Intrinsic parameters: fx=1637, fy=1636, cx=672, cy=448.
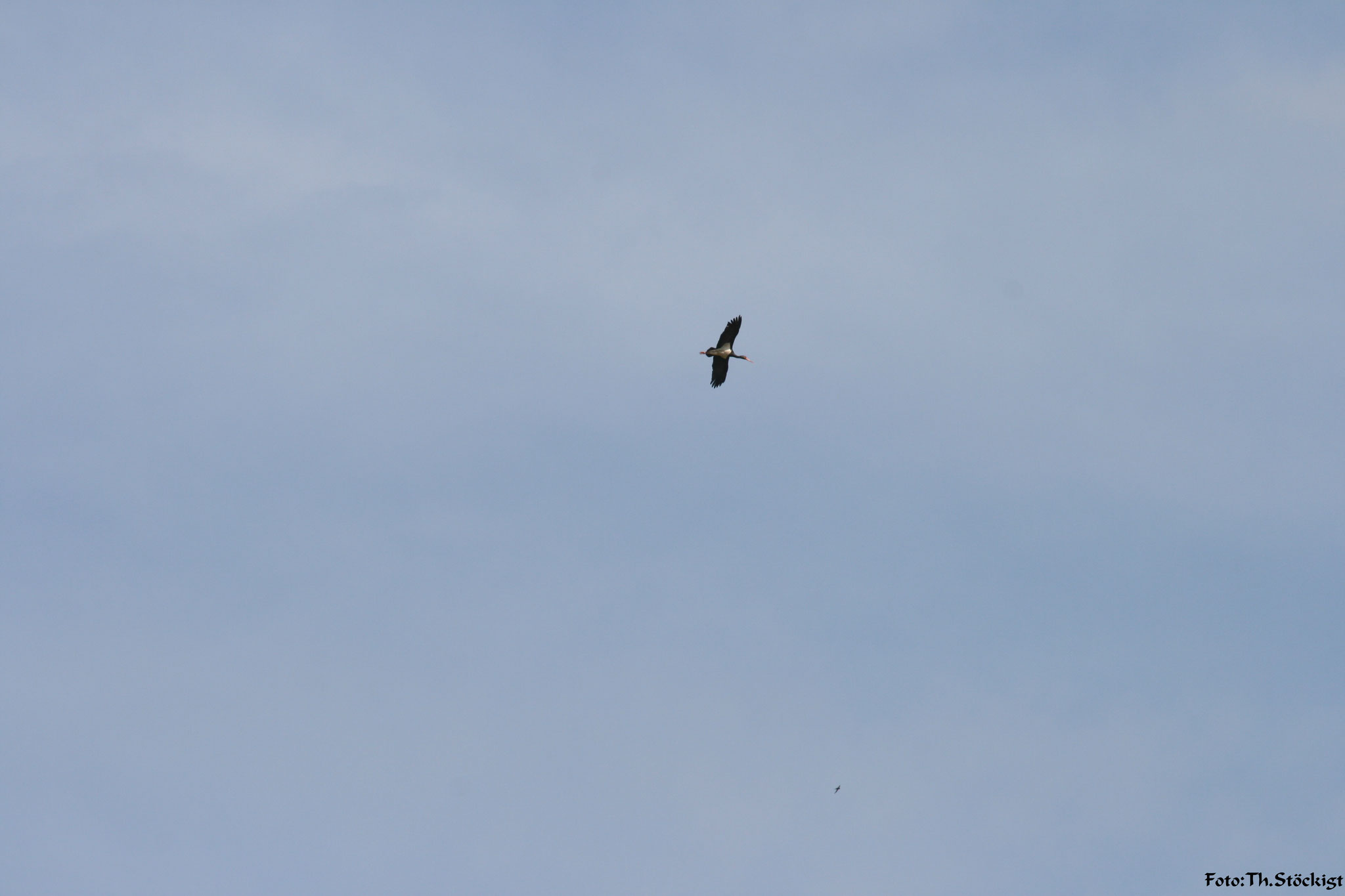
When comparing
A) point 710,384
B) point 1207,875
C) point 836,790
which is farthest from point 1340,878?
point 710,384

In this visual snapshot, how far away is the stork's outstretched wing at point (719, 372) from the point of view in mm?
93125

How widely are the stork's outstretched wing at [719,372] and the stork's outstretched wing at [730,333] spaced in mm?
1107

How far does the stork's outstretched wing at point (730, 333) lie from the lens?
91312 millimetres

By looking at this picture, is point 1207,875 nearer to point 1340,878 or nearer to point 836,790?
point 1340,878

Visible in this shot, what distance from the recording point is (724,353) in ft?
303

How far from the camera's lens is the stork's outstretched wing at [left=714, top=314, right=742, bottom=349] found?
9131cm

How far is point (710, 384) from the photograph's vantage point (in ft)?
305

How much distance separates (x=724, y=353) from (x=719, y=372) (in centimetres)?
131

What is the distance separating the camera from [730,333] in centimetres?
9169

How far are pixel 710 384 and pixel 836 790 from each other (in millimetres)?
23864

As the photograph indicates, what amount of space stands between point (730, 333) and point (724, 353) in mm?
1344

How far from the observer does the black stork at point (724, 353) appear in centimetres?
9144

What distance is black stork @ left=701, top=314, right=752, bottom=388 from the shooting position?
300ft

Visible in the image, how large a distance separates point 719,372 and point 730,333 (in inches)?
104
